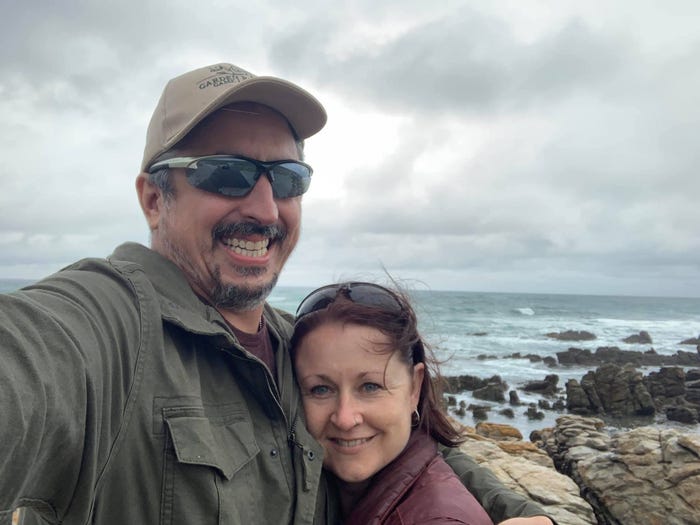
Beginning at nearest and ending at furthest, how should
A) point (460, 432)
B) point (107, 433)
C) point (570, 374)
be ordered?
point (107, 433)
point (460, 432)
point (570, 374)

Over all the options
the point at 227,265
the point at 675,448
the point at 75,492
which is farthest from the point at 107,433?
the point at 675,448

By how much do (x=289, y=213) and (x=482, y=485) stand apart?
1837 millimetres

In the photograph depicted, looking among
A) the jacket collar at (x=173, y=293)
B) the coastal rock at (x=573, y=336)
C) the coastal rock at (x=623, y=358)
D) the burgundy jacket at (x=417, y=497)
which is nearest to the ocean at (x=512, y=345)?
the coastal rock at (x=573, y=336)

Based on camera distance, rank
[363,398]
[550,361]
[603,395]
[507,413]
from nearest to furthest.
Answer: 1. [363,398]
2. [507,413]
3. [603,395]
4. [550,361]

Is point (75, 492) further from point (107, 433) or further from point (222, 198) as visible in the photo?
point (222, 198)

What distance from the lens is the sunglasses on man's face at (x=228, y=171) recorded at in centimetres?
228

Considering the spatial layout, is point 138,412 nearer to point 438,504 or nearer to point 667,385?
point 438,504

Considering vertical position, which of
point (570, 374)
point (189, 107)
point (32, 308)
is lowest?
point (570, 374)

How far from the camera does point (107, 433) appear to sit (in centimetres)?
146

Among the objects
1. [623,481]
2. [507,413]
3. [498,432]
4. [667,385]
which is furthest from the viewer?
[667,385]

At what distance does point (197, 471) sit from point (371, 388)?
1124mm

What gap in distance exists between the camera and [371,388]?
260 cm

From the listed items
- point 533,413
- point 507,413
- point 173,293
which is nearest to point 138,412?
point 173,293

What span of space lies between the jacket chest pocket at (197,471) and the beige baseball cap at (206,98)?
1245mm
